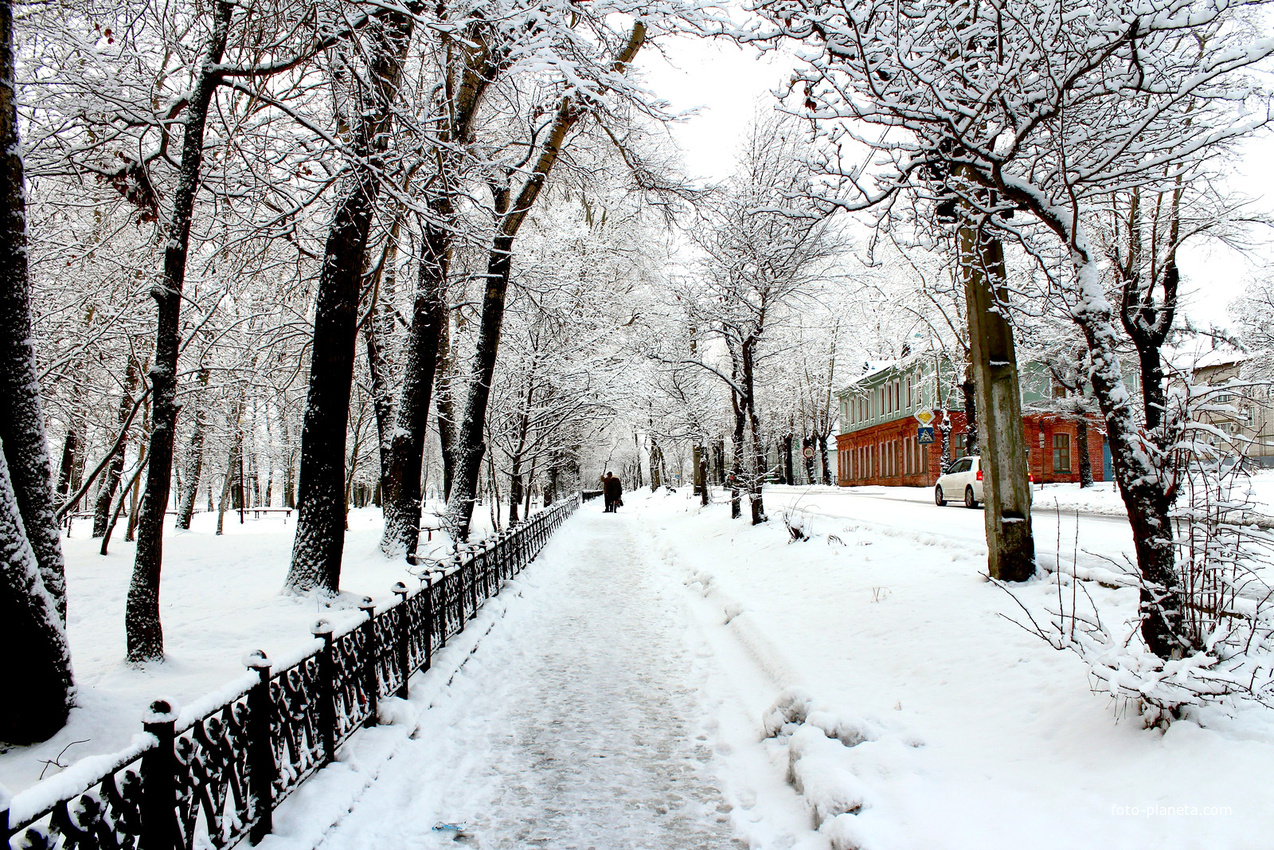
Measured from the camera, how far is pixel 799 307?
1655 cm

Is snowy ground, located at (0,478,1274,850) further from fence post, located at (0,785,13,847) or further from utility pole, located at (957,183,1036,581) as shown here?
fence post, located at (0,785,13,847)

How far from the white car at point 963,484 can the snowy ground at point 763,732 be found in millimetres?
11408

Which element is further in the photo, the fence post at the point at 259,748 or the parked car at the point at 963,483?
the parked car at the point at 963,483

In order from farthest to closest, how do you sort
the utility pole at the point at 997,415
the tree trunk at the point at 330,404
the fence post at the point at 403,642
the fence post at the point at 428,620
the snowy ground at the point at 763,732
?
the tree trunk at the point at 330,404 → the utility pole at the point at 997,415 → the fence post at the point at 428,620 → the fence post at the point at 403,642 → the snowy ground at the point at 763,732

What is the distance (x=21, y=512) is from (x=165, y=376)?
1726 millimetres

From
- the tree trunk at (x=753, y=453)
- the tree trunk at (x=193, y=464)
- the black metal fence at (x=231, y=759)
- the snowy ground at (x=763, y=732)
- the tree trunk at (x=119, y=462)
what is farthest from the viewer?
the tree trunk at (x=193, y=464)

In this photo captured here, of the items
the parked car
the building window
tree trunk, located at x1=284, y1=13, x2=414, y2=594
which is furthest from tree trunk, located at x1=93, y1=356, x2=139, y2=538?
the building window

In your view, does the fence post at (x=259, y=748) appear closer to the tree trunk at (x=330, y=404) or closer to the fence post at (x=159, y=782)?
the fence post at (x=159, y=782)

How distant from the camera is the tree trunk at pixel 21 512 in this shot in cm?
357

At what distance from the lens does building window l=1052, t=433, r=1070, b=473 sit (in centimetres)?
3394

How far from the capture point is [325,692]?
12.9ft

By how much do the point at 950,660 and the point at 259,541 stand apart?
59.5ft

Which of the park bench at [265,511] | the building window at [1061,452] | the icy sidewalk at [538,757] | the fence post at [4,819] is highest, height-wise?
the building window at [1061,452]

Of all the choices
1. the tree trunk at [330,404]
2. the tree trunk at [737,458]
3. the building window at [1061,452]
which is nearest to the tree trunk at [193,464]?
the tree trunk at [330,404]
